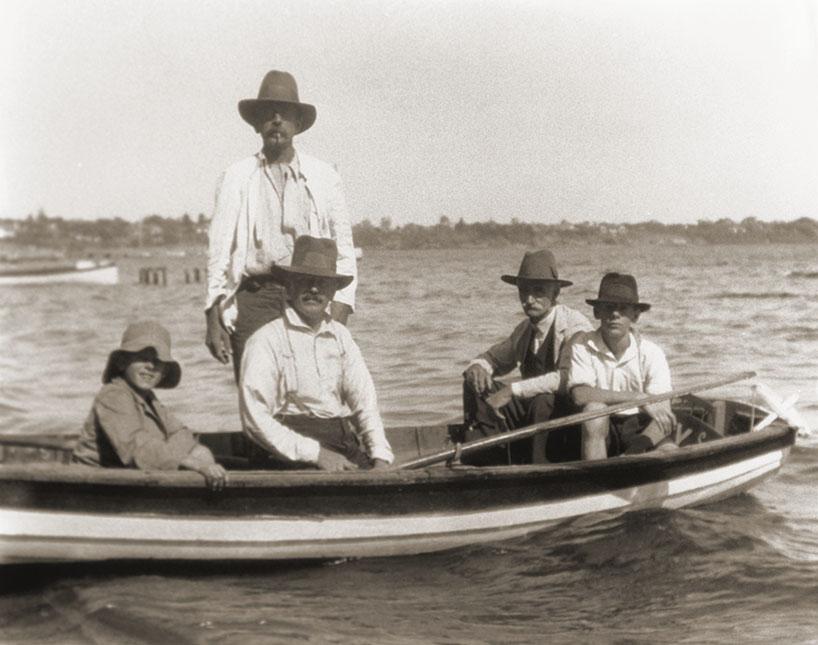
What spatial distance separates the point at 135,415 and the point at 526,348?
9.66 feet

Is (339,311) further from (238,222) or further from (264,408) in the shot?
(264,408)

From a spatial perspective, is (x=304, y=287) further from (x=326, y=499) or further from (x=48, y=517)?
(x=48, y=517)

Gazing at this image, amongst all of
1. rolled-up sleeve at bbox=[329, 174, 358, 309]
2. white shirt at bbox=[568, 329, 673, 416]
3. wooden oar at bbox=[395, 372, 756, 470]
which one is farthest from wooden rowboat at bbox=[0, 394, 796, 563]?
rolled-up sleeve at bbox=[329, 174, 358, 309]

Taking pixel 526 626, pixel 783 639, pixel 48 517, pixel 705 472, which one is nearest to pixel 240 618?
pixel 48 517

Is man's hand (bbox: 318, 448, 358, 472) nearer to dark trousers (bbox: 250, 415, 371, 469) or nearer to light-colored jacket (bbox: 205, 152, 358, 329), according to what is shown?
dark trousers (bbox: 250, 415, 371, 469)

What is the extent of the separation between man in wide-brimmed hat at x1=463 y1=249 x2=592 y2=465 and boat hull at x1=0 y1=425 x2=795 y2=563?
61cm

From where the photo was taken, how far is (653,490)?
6.70 m

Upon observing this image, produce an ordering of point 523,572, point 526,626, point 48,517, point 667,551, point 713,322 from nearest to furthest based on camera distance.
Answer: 1. point 48,517
2. point 526,626
3. point 523,572
4. point 667,551
5. point 713,322

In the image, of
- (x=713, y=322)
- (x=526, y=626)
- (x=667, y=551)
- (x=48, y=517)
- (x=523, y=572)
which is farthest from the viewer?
(x=713, y=322)

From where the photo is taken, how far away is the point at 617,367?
663cm

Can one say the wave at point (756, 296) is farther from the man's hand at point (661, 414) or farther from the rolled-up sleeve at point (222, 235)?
the rolled-up sleeve at point (222, 235)

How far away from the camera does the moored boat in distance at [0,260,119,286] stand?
93.5 feet

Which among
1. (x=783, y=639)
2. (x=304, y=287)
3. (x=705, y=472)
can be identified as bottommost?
(x=783, y=639)

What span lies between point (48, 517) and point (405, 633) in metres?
1.83
